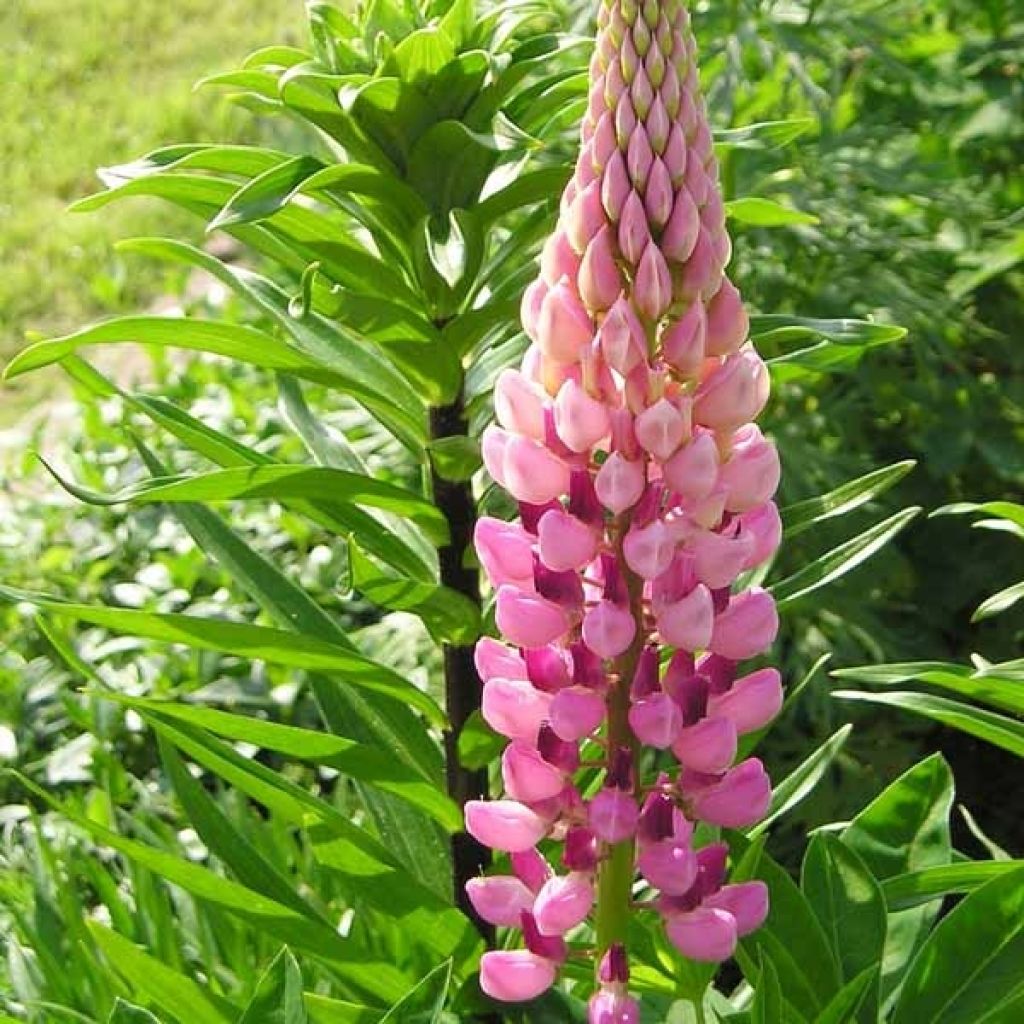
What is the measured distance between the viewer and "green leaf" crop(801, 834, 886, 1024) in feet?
4.96

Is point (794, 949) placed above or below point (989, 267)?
above

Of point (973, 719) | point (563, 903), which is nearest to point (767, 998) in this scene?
point (563, 903)

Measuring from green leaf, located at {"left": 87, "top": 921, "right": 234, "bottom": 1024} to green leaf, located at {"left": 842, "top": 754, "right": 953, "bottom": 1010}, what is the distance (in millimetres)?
569

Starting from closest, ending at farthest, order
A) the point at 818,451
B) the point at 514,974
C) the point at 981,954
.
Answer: the point at 514,974
the point at 981,954
the point at 818,451

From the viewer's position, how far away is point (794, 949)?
1504 millimetres

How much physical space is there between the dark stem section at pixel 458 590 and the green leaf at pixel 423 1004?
0.31 meters

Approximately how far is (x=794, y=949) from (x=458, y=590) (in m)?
0.42

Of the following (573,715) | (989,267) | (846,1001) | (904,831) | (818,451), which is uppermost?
(573,715)

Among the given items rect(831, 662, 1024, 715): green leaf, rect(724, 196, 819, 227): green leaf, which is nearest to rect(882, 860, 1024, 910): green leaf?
rect(831, 662, 1024, 715): green leaf

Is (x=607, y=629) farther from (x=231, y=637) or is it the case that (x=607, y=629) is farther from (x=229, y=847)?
(x=229, y=847)

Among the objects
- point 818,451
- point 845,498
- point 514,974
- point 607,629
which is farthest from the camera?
point 818,451

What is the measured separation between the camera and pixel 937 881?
1.53 m

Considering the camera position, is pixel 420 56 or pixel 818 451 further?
pixel 818 451

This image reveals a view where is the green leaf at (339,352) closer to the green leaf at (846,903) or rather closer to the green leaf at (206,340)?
the green leaf at (206,340)
